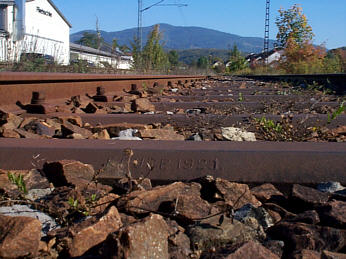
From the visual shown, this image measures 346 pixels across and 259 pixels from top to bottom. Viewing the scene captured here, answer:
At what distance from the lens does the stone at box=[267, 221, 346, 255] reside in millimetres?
1333

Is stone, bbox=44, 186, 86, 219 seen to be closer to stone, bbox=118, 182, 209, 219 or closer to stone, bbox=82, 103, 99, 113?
stone, bbox=118, 182, 209, 219

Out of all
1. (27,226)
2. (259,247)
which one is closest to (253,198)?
(259,247)

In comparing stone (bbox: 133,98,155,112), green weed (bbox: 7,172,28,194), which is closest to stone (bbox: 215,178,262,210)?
green weed (bbox: 7,172,28,194)

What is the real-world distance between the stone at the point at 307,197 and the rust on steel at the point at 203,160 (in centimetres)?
16

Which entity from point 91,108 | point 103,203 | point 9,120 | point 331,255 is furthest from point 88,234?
point 91,108

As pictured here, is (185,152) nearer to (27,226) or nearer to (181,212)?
(181,212)

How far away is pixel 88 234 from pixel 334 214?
2.73 feet

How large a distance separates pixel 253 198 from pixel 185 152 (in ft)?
1.40

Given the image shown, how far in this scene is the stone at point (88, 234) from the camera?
1263mm

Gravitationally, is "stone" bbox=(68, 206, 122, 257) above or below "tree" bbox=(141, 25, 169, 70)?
below

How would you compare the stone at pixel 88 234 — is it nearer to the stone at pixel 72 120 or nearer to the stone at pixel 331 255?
the stone at pixel 331 255

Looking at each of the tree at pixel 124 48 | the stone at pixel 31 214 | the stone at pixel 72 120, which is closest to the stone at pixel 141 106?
the stone at pixel 72 120

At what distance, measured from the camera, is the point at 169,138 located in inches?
115

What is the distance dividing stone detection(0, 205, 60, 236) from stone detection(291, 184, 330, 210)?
36.2 inches
